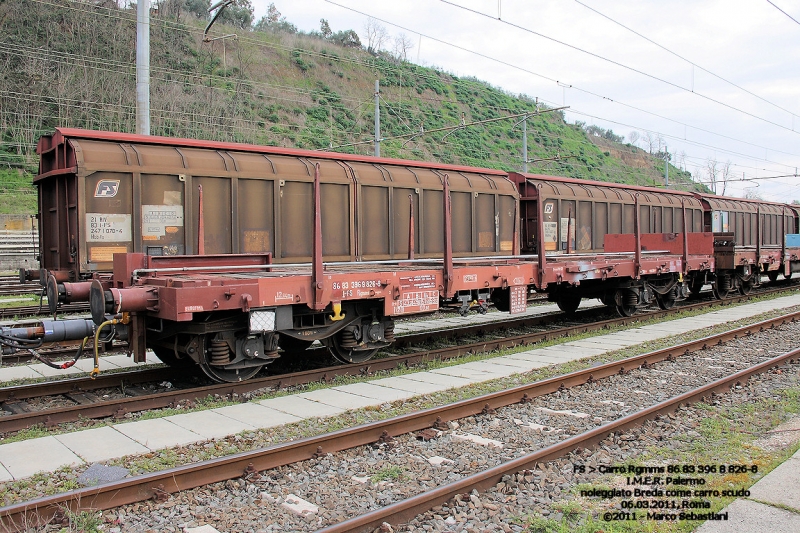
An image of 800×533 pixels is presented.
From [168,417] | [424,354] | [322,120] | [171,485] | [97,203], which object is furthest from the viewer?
[322,120]

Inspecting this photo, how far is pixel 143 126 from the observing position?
12.4m

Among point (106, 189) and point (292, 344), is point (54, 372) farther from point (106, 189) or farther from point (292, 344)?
point (292, 344)

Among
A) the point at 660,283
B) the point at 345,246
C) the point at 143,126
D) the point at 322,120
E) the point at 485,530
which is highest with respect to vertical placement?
the point at 322,120

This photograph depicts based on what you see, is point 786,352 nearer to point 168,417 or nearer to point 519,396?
point 519,396

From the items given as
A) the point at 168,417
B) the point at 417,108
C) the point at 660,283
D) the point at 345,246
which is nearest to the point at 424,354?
the point at 345,246

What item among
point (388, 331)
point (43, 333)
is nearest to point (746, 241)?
point (388, 331)

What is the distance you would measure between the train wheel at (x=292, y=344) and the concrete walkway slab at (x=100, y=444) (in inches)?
132

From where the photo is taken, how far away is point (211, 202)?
33.3 feet

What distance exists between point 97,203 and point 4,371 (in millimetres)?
3036

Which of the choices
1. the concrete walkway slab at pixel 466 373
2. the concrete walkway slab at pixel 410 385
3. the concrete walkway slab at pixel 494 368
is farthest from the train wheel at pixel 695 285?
the concrete walkway slab at pixel 410 385

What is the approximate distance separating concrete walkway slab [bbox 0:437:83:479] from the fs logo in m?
4.24

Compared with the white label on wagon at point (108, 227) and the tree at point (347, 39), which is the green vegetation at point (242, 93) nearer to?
the tree at point (347, 39)

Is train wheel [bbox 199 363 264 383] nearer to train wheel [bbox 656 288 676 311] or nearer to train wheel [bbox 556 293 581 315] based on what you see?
train wheel [bbox 556 293 581 315]

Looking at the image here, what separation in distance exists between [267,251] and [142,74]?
5.11m
